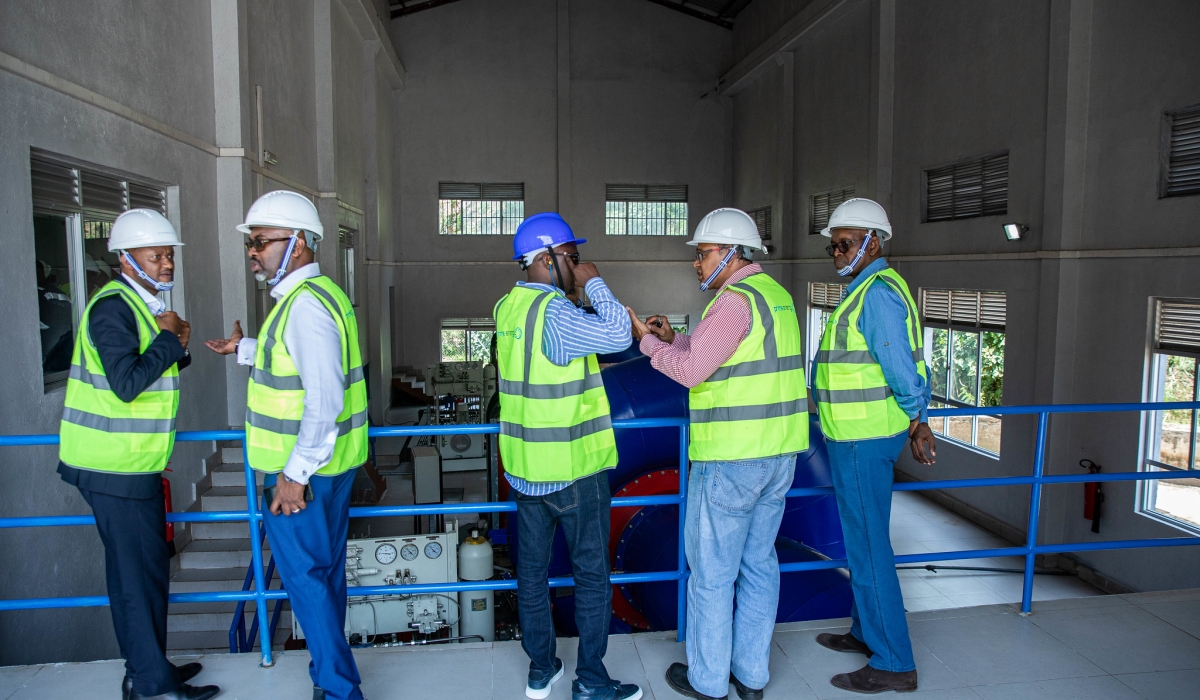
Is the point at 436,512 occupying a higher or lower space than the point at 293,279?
lower

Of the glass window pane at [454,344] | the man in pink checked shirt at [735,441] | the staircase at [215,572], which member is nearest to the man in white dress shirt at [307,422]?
the man in pink checked shirt at [735,441]

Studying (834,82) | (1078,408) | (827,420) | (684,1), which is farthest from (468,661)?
(684,1)

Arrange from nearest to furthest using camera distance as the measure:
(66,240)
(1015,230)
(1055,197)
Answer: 1. (66,240)
2. (1055,197)
3. (1015,230)

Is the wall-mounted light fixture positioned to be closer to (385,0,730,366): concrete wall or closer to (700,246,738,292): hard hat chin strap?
(700,246,738,292): hard hat chin strap

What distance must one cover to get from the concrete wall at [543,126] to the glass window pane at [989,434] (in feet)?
30.4

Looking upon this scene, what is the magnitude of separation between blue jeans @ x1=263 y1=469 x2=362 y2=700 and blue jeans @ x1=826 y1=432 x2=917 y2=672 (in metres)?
1.68

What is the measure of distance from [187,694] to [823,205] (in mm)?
13170

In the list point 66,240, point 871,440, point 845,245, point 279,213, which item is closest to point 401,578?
point 66,240

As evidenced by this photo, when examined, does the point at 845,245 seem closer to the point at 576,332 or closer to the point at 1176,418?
the point at 576,332

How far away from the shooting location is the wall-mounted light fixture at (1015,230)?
27.9 feet

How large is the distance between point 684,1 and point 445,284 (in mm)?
Answer: 8395

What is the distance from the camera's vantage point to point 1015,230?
8.49 m

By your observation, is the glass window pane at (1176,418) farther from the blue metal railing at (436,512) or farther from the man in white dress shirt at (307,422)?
the man in white dress shirt at (307,422)

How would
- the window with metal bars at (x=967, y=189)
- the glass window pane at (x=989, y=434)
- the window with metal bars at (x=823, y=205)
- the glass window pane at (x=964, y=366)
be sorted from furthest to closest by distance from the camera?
the window with metal bars at (x=823, y=205) → the glass window pane at (x=964, y=366) → the glass window pane at (x=989, y=434) → the window with metal bars at (x=967, y=189)
